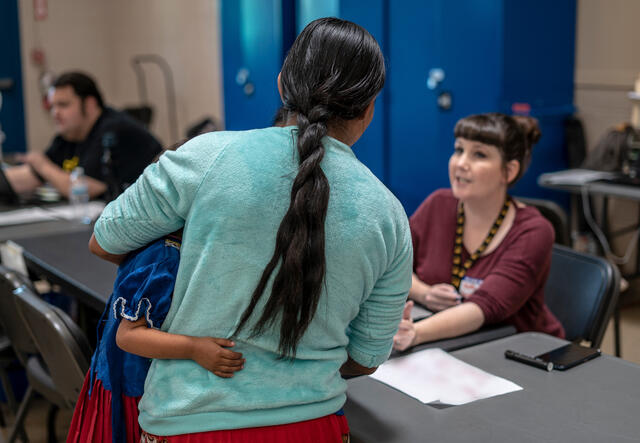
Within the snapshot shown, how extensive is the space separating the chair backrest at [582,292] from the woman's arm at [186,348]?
4.48 feet

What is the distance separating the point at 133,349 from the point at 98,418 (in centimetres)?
22

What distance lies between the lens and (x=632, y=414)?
50.0 inches

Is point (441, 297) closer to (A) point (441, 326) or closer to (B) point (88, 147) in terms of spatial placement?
(A) point (441, 326)

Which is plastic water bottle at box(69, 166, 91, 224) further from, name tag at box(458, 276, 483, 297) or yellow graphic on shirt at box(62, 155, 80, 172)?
name tag at box(458, 276, 483, 297)

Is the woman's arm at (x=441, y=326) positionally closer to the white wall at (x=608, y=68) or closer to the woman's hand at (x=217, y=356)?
the woman's hand at (x=217, y=356)

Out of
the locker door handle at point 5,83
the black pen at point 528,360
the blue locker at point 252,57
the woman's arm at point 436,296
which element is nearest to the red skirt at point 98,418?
the black pen at point 528,360

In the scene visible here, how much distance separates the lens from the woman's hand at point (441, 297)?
1.86 meters

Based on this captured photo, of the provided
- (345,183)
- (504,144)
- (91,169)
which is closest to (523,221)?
(504,144)

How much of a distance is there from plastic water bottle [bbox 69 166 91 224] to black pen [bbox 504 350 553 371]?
197 centimetres

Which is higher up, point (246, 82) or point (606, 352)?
point (246, 82)

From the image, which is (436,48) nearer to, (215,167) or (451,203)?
(451,203)

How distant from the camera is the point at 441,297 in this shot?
6.15 feet

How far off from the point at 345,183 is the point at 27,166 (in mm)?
3018

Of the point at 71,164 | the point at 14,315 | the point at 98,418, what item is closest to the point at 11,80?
the point at 71,164
